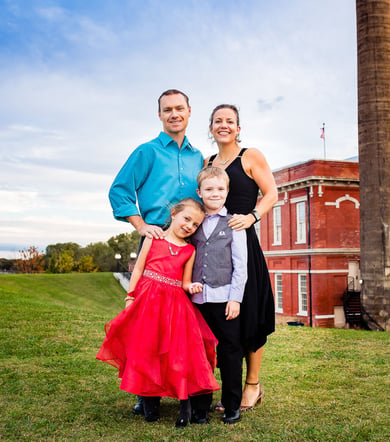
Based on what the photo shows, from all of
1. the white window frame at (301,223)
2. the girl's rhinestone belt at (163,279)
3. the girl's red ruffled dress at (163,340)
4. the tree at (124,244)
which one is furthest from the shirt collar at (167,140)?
the tree at (124,244)

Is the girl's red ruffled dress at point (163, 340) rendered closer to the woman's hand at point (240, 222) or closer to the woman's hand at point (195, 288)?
the woman's hand at point (195, 288)

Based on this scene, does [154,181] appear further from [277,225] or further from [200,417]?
[277,225]

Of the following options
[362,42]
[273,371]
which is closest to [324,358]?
[273,371]

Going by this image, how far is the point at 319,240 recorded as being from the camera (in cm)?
2872

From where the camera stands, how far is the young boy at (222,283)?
4013 millimetres

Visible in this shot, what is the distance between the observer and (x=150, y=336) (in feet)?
12.6

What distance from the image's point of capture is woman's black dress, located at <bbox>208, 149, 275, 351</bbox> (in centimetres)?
421

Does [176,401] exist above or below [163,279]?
below

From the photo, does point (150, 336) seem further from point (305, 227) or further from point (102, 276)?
point (102, 276)

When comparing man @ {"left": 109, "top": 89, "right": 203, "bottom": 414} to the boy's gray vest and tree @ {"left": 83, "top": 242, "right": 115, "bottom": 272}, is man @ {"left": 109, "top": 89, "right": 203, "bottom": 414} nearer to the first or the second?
the boy's gray vest

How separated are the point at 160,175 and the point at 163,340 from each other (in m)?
1.47

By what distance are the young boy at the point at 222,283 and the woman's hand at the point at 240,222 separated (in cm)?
4

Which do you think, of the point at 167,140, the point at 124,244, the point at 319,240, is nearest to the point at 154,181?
the point at 167,140

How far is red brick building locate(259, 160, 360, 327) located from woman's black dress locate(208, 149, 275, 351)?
25.0 m
